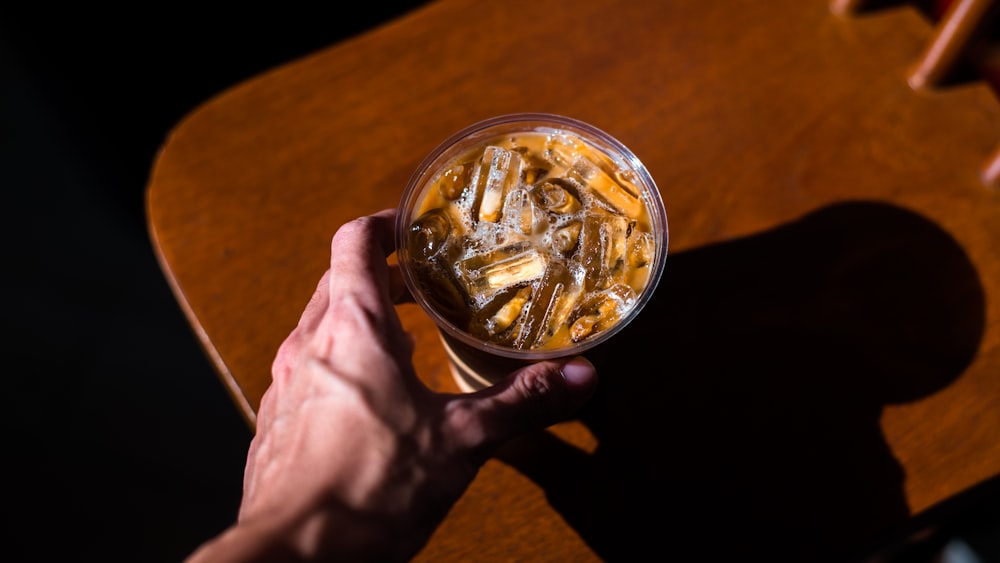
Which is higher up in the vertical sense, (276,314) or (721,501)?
(276,314)

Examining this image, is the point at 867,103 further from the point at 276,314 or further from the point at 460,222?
the point at 276,314

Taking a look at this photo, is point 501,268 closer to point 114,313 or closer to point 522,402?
point 522,402

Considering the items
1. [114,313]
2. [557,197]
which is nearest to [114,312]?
[114,313]

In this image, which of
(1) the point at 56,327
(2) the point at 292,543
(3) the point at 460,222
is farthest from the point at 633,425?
(1) the point at 56,327

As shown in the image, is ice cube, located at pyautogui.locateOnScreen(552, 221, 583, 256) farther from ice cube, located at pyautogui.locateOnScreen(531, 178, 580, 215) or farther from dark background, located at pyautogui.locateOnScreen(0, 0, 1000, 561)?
dark background, located at pyautogui.locateOnScreen(0, 0, 1000, 561)

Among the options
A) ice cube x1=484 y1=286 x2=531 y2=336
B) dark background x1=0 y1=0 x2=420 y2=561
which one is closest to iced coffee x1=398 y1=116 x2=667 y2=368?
ice cube x1=484 y1=286 x2=531 y2=336
